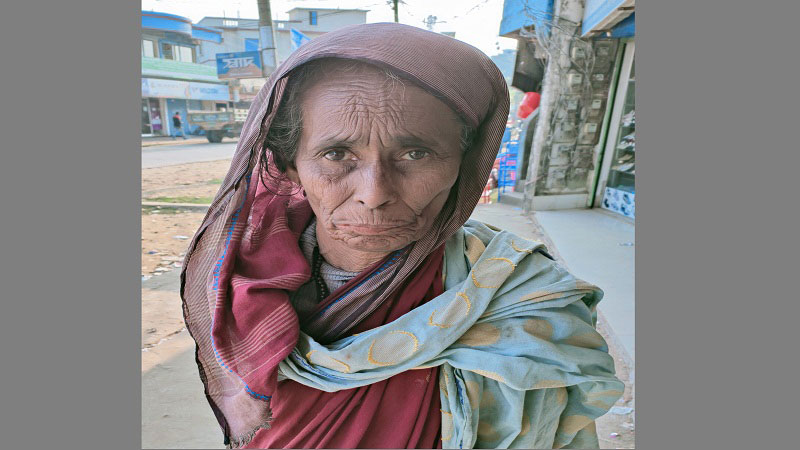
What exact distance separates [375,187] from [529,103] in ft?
17.4

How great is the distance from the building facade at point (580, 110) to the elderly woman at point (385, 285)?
3.49 meters

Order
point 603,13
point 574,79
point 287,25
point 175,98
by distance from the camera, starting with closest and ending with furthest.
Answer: point 287,25, point 603,13, point 574,79, point 175,98

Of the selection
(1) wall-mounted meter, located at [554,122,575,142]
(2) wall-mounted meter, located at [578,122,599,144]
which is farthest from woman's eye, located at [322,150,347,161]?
(2) wall-mounted meter, located at [578,122,599,144]

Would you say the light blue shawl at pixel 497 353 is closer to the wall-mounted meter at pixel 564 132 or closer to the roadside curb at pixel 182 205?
the wall-mounted meter at pixel 564 132

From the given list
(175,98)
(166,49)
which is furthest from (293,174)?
(175,98)

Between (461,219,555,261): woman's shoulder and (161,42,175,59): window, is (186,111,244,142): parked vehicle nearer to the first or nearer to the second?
(161,42,175,59): window

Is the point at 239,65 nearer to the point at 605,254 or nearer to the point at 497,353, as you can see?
the point at 497,353

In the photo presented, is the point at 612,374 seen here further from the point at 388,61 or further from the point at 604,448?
the point at 604,448

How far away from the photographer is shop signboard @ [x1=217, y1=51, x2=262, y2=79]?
1.67 meters

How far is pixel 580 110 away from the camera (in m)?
5.52

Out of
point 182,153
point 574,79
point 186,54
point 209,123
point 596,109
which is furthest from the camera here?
point 182,153

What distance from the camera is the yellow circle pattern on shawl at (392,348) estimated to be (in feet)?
3.08

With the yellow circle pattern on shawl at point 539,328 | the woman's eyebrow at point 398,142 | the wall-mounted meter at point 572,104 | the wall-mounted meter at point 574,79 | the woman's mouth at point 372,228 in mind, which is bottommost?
the yellow circle pattern on shawl at point 539,328

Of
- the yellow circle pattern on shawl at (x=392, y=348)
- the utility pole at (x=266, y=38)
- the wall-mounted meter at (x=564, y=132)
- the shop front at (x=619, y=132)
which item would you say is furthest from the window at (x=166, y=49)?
the wall-mounted meter at (x=564, y=132)
